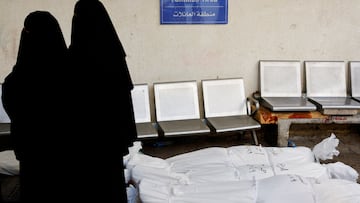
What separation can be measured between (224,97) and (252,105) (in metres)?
0.31

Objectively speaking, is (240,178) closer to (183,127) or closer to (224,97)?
(183,127)

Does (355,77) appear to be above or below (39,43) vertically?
below

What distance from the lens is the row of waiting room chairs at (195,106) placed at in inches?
159

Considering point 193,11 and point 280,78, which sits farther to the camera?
point 280,78

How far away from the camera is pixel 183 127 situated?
3.97 m

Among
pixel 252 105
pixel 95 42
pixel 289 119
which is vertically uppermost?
pixel 95 42

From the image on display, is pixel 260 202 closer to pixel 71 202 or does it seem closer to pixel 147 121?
pixel 71 202

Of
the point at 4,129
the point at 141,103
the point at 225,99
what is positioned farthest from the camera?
the point at 225,99

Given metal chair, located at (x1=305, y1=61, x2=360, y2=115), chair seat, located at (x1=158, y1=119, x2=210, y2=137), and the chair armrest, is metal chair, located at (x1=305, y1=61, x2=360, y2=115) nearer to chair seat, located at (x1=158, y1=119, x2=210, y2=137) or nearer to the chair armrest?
the chair armrest

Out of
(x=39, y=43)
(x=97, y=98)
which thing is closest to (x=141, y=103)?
(x=97, y=98)

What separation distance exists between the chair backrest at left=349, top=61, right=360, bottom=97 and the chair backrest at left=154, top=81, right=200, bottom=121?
1.75 m

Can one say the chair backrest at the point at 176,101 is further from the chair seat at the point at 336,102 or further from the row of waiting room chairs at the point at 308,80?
the chair seat at the point at 336,102

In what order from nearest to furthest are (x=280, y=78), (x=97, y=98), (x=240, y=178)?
1. (x=97, y=98)
2. (x=240, y=178)
3. (x=280, y=78)

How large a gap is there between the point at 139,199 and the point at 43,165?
0.64 metres
